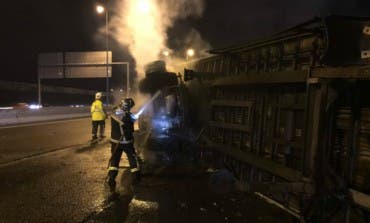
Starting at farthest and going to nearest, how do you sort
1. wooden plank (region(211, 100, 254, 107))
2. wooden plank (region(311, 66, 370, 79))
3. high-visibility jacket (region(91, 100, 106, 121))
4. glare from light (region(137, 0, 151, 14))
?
1. glare from light (region(137, 0, 151, 14))
2. high-visibility jacket (region(91, 100, 106, 121))
3. wooden plank (region(211, 100, 254, 107))
4. wooden plank (region(311, 66, 370, 79))

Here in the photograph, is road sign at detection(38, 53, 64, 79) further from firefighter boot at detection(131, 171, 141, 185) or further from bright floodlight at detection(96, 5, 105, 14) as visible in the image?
firefighter boot at detection(131, 171, 141, 185)

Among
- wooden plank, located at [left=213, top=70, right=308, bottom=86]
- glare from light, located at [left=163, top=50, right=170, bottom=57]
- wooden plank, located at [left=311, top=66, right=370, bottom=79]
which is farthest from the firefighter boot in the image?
glare from light, located at [left=163, top=50, right=170, bottom=57]

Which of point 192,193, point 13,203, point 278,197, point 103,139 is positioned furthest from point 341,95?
point 103,139

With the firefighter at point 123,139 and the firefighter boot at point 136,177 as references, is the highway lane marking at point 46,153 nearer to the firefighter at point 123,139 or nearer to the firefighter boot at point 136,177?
the firefighter at point 123,139

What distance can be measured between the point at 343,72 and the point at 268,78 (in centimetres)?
180

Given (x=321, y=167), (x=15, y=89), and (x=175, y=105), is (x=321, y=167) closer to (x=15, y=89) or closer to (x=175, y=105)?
(x=175, y=105)

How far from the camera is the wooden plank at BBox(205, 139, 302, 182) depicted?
4.63 metres

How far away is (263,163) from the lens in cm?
545

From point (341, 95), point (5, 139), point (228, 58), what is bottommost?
point (5, 139)

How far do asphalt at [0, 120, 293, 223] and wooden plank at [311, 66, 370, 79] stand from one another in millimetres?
2113

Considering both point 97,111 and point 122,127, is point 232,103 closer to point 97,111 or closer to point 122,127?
point 122,127

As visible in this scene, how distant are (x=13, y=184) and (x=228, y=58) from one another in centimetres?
509

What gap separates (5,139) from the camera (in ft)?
39.0

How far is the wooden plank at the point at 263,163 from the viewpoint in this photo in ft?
15.2
